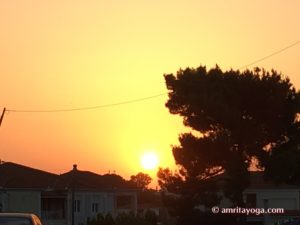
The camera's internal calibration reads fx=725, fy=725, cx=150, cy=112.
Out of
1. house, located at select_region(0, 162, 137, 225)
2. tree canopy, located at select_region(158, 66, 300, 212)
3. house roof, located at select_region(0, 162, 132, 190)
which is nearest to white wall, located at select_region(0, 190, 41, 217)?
house, located at select_region(0, 162, 137, 225)

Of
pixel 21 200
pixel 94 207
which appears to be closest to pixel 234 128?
pixel 21 200

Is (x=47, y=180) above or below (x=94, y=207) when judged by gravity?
above

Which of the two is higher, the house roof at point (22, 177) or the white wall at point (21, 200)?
the house roof at point (22, 177)

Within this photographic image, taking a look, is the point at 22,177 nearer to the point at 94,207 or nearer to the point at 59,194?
the point at 59,194

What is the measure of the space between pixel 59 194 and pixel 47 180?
5.43ft

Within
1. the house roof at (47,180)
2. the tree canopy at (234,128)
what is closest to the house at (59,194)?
the house roof at (47,180)

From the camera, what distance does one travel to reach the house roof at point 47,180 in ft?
201

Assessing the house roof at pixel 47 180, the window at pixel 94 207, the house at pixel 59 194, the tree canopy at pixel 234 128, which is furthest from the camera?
the window at pixel 94 207

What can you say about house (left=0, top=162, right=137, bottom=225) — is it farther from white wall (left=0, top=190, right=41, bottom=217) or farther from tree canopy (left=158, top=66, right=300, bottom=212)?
tree canopy (left=158, top=66, right=300, bottom=212)

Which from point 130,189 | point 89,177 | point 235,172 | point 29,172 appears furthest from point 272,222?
point 235,172

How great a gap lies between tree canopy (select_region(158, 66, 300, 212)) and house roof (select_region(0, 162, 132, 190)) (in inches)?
592

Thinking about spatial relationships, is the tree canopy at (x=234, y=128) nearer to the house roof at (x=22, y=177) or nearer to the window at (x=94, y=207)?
the house roof at (x=22, y=177)

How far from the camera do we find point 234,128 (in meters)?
45.4

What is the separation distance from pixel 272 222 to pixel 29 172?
24.0 metres
